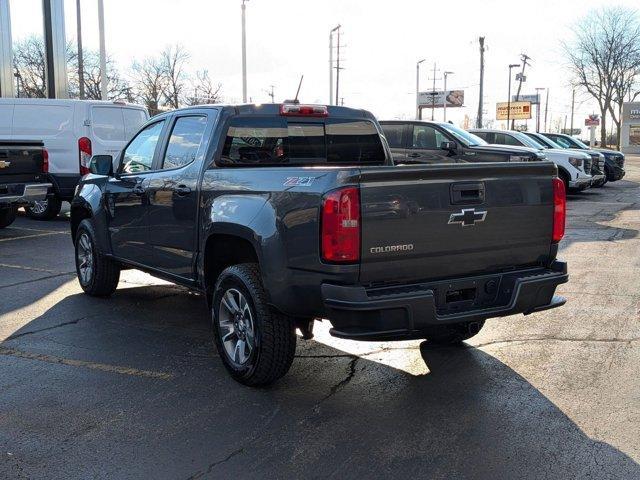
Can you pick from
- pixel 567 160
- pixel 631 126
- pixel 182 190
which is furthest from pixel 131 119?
pixel 631 126

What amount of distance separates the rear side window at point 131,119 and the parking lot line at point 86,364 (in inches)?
353

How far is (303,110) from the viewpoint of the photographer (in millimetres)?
5363

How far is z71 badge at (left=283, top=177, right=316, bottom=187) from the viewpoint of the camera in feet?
12.9

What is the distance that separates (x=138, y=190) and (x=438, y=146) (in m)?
9.98

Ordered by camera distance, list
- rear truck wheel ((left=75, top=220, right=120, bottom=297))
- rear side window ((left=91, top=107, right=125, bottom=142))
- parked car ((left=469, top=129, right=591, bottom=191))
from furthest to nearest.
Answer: parked car ((left=469, top=129, right=591, bottom=191)) < rear side window ((left=91, top=107, right=125, bottom=142)) < rear truck wheel ((left=75, top=220, right=120, bottom=297))

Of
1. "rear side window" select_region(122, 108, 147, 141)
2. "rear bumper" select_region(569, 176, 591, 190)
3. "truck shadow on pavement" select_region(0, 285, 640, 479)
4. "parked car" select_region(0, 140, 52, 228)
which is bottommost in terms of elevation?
"truck shadow on pavement" select_region(0, 285, 640, 479)

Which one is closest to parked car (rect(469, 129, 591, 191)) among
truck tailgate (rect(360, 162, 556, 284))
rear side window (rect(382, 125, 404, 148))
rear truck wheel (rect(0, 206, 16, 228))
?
rear side window (rect(382, 125, 404, 148))

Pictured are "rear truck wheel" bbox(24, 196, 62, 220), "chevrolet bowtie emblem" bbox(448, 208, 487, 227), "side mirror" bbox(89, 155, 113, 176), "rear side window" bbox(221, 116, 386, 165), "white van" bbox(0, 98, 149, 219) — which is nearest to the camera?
"chevrolet bowtie emblem" bbox(448, 208, 487, 227)

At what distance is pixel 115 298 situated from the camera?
7164mm

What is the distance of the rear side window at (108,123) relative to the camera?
13352 mm

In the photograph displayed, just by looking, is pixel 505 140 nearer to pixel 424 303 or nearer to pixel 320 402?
pixel 320 402

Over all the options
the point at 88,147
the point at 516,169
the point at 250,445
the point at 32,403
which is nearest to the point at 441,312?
the point at 516,169

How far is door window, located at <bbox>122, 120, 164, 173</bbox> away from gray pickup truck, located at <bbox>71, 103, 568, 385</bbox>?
1.00ft

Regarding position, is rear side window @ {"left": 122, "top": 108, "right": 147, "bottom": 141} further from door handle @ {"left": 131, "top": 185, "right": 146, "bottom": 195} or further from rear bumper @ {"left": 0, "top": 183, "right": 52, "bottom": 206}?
door handle @ {"left": 131, "top": 185, "right": 146, "bottom": 195}
